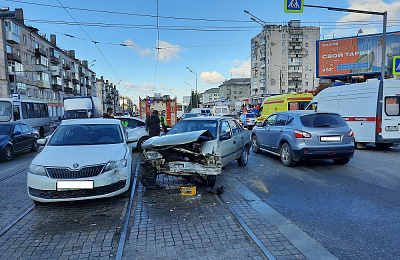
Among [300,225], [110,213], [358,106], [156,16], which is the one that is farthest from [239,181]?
[156,16]

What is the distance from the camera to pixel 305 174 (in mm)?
7105

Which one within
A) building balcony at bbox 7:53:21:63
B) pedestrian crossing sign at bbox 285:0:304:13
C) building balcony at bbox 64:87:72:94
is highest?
building balcony at bbox 7:53:21:63

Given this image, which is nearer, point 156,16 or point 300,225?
point 300,225

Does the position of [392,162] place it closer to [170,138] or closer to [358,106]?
[358,106]

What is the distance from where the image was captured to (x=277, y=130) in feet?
28.6

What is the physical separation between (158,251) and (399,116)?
10429mm

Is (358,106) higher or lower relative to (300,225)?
higher

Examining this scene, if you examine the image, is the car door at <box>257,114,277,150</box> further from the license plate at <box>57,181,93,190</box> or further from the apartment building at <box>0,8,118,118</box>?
the apartment building at <box>0,8,118,118</box>

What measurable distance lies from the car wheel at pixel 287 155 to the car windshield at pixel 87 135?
15.6 ft

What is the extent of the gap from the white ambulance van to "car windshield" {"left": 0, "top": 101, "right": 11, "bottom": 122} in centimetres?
1625

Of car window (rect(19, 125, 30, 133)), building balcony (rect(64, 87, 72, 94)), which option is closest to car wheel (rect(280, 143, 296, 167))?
car window (rect(19, 125, 30, 133))

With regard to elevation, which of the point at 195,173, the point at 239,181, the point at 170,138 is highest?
the point at 170,138

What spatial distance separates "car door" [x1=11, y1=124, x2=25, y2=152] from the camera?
10.5 meters

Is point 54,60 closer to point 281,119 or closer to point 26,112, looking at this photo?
point 26,112
